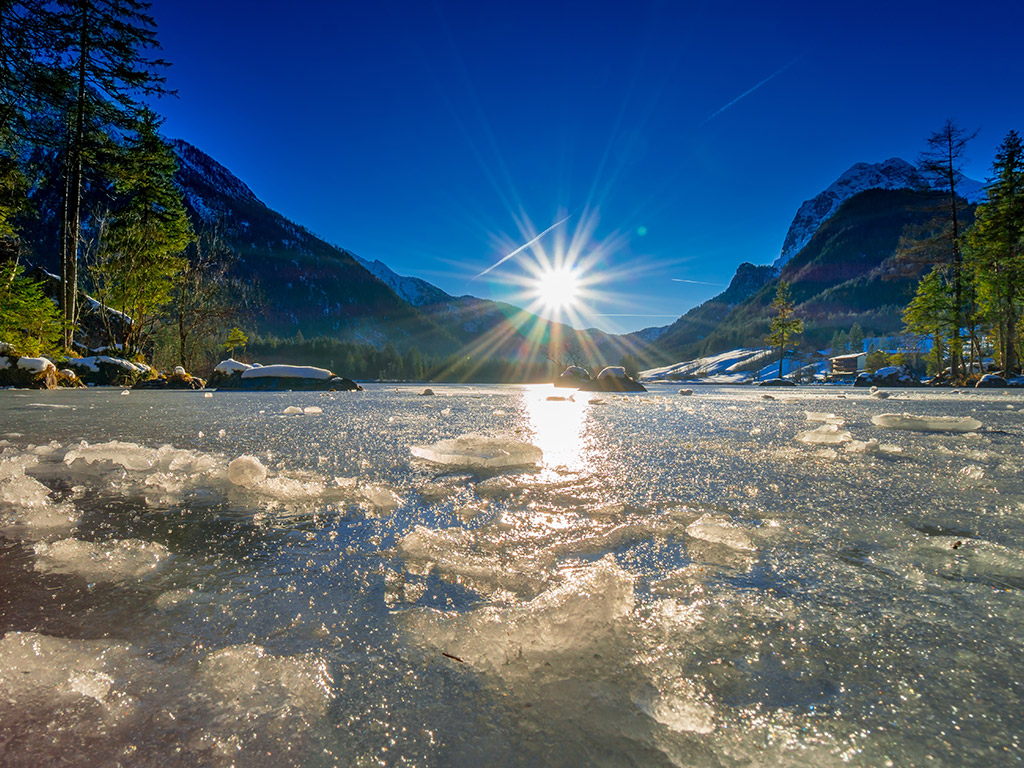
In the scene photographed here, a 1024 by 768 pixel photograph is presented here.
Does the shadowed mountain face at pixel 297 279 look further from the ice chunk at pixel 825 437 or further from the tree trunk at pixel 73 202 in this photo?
the ice chunk at pixel 825 437

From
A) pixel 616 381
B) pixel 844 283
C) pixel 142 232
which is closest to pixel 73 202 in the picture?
pixel 142 232

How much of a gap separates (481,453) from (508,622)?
2.28m

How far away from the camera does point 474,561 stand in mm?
1419

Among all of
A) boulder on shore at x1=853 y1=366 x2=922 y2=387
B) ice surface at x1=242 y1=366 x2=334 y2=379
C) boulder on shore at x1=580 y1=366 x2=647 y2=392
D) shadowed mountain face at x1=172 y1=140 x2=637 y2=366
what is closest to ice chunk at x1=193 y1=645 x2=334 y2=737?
ice surface at x1=242 y1=366 x2=334 y2=379

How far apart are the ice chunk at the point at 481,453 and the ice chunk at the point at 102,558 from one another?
5.86 ft

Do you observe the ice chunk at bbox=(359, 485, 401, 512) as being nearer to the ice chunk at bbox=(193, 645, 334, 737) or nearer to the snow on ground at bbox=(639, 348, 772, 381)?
the ice chunk at bbox=(193, 645, 334, 737)

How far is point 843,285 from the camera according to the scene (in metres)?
148

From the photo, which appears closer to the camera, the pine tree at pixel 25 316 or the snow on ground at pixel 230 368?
the pine tree at pixel 25 316

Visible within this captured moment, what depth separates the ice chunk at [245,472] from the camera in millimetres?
2390

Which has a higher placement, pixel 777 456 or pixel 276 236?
pixel 276 236

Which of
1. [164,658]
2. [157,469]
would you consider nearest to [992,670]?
[164,658]

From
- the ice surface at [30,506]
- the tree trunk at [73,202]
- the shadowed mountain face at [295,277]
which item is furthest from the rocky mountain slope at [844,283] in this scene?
the ice surface at [30,506]

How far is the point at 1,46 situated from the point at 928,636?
13477 mm

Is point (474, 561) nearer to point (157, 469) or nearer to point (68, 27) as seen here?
point (157, 469)
